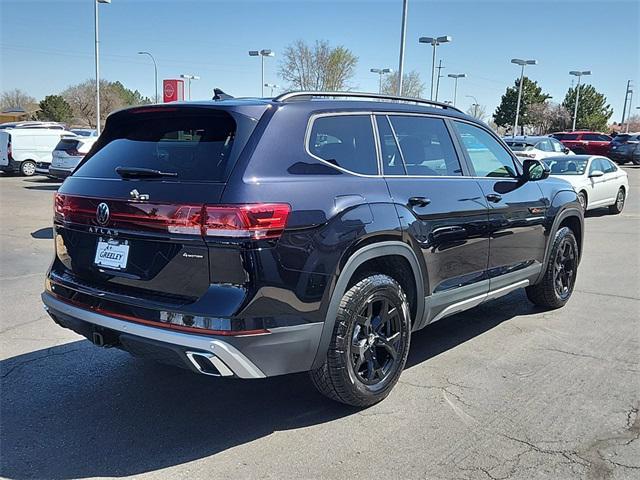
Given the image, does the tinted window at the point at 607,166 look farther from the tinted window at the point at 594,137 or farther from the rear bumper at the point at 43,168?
the tinted window at the point at 594,137

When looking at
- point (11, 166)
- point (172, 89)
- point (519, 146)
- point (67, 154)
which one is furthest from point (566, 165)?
point (11, 166)

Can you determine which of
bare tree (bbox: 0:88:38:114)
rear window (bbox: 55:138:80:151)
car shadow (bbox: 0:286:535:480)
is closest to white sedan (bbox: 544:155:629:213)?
car shadow (bbox: 0:286:535:480)

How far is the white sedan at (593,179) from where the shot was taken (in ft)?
41.5

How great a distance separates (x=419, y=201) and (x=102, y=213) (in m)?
1.95

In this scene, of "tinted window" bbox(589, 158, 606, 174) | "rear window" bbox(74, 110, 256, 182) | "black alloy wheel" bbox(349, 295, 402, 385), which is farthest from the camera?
"tinted window" bbox(589, 158, 606, 174)

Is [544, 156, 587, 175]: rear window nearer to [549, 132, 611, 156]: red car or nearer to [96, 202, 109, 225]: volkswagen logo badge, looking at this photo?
[96, 202, 109, 225]: volkswagen logo badge

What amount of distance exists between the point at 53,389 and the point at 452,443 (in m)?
2.57

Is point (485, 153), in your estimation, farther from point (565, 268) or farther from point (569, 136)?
point (569, 136)

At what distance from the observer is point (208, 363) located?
9.59 feet

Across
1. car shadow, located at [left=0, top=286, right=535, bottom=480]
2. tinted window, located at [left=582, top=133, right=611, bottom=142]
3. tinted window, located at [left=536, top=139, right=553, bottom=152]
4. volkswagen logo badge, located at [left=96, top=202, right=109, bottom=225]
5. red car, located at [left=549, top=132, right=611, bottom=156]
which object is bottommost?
car shadow, located at [left=0, top=286, right=535, bottom=480]

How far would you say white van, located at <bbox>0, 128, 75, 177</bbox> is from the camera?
20.6 metres

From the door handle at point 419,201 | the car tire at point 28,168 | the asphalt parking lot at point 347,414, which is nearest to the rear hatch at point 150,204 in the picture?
the asphalt parking lot at point 347,414

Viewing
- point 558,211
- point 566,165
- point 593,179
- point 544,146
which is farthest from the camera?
point 544,146

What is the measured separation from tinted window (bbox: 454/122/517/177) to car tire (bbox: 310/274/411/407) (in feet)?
4.91
